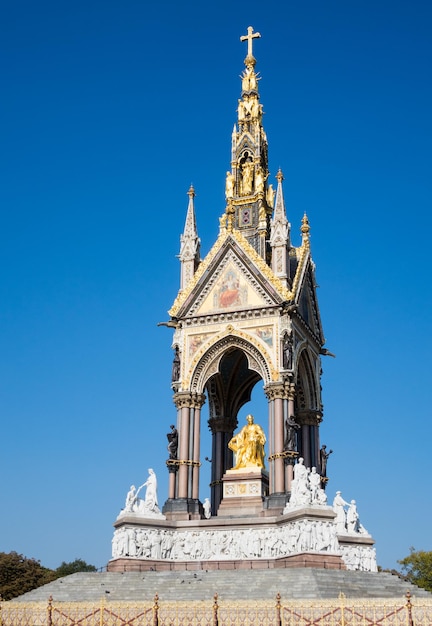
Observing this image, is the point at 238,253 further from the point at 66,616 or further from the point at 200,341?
the point at 66,616

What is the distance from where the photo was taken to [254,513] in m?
28.5

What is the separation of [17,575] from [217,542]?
27.7m

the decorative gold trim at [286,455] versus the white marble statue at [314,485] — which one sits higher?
the decorative gold trim at [286,455]

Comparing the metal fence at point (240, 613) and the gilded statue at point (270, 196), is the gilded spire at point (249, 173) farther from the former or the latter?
the metal fence at point (240, 613)

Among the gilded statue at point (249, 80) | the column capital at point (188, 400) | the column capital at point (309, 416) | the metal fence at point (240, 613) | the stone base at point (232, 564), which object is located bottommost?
the metal fence at point (240, 613)

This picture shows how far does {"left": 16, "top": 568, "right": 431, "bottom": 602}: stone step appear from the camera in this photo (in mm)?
21250

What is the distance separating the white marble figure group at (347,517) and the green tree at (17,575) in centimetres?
2810

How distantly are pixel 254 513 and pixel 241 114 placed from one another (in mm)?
18438

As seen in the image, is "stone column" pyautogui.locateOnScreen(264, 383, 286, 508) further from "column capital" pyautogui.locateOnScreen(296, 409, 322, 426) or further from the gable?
"column capital" pyautogui.locateOnScreen(296, 409, 322, 426)

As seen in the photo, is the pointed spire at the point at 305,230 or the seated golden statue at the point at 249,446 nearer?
the seated golden statue at the point at 249,446

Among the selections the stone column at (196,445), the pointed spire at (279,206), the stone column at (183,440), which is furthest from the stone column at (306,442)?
the pointed spire at (279,206)

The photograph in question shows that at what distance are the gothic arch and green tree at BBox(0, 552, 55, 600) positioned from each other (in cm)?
2617

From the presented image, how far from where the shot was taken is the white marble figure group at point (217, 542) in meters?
25.5

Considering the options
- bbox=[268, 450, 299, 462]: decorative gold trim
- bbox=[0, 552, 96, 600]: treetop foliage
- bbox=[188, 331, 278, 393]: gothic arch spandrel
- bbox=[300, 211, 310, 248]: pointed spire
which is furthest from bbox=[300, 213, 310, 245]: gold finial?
bbox=[0, 552, 96, 600]: treetop foliage
